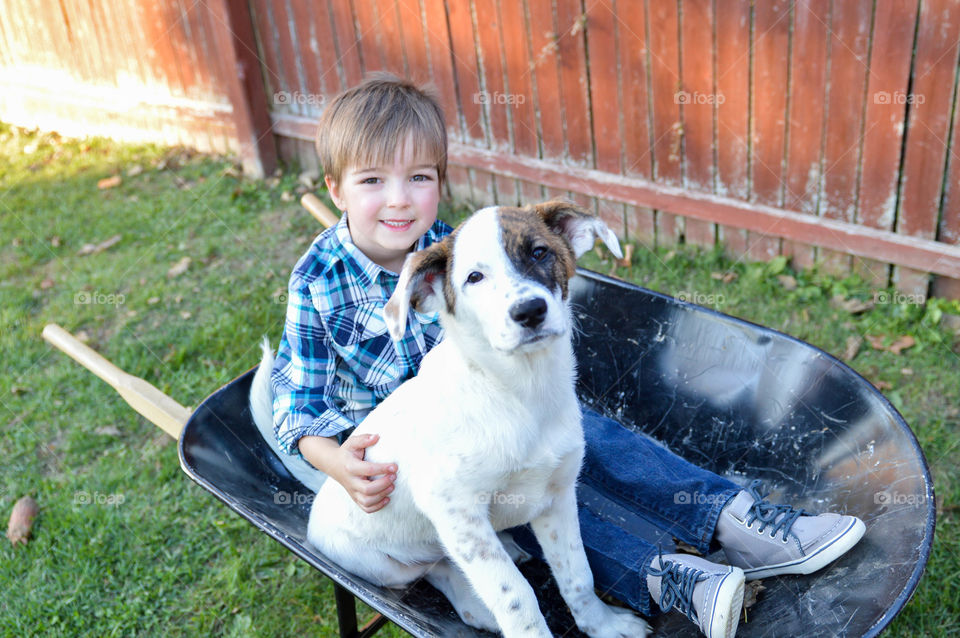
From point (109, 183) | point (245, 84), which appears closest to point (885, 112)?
point (245, 84)

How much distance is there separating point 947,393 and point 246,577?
3239 mm

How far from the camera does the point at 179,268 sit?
5.61 m

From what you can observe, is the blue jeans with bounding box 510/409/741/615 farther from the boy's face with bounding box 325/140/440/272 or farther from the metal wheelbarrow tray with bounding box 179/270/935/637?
the boy's face with bounding box 325/140/440/272

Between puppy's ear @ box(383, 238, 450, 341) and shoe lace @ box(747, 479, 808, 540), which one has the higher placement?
puppy's ear @ box(383, 238, 450, 341)

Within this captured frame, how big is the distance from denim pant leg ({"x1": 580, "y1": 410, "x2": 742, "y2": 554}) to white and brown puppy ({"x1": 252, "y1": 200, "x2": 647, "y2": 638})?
1.13 feet

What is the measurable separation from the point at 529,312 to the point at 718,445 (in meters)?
1.30

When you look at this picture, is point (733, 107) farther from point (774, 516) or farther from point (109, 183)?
point (109, 183)

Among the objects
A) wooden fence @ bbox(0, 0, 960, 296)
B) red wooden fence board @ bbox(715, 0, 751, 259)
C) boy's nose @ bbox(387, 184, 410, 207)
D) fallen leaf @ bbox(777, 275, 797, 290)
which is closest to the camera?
boy's nose @ bbox(387, 184, 410, 207)

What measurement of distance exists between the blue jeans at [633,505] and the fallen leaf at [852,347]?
176 cm

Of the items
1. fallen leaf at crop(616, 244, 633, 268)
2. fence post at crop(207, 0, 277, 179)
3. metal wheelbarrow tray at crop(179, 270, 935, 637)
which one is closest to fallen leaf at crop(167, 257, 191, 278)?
fence post at crop(207, 0, 277, 179)

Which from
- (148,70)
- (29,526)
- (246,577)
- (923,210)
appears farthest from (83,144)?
(923,210)

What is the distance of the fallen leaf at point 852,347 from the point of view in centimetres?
395

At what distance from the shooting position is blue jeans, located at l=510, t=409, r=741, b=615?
2.36 meters

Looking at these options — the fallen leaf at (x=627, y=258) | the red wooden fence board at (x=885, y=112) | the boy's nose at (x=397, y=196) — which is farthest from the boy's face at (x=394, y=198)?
the fallen leaf at (x=627, y=258)
